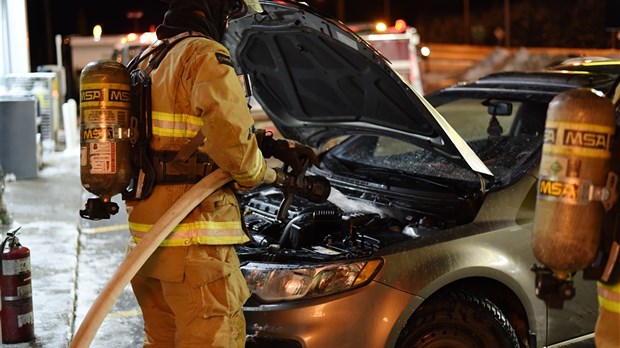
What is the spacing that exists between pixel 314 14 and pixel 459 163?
1099 mm

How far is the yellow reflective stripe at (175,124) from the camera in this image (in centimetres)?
341

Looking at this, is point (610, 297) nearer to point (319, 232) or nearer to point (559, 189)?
point (559, 189)

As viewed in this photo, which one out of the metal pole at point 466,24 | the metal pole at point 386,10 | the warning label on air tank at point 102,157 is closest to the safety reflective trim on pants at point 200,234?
the warning label on air tank at point 102,157

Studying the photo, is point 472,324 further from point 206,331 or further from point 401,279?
point 206,331

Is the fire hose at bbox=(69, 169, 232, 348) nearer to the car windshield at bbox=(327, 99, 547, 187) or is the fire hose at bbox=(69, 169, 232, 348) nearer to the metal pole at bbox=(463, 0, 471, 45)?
the car windshield at bbox=(327, 99, 547, 187)

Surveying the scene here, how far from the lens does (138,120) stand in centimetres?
344

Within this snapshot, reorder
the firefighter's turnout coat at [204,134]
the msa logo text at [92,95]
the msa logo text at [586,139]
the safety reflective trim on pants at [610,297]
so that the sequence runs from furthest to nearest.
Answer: the msa logo text at [92,95]
the firefighter's turnout coat at [204,134]
the safety reflective trim on pants at [610,297]
the msa logo text at [586,139]

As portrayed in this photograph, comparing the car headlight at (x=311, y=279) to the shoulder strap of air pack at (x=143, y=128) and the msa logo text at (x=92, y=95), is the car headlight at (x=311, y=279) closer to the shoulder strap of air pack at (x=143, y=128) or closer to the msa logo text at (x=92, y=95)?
the shoulder strap of air pack at (x=143, y=128)

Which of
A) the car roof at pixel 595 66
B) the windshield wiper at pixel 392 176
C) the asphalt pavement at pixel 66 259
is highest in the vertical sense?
the car roof at pixel 595 66

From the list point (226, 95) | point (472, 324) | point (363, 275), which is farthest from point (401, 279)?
point (226, 95)

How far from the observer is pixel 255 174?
11.2ft

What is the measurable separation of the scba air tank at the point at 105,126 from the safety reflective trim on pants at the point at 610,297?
1866 millimetres

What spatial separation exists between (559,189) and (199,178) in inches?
60.3

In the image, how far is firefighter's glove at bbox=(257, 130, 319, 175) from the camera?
Answer: 375cm
